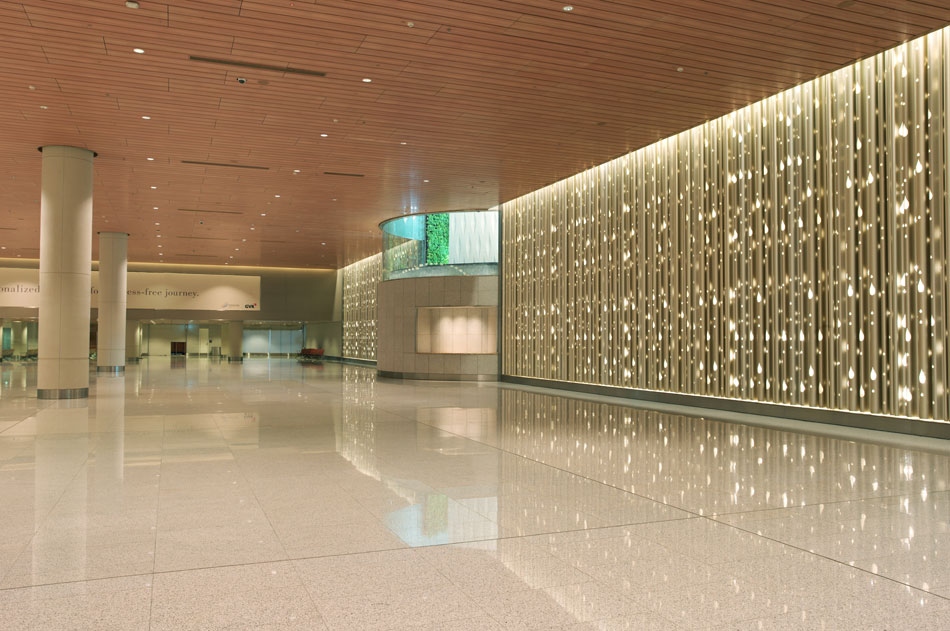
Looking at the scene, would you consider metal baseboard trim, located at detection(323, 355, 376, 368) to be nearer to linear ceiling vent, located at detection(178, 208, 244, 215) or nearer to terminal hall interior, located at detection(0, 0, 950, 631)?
linear ceiling vent, located at detection(178, 208, 244, 215)

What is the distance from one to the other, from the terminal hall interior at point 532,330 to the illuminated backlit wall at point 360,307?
14.4 m

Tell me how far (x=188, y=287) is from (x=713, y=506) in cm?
4151

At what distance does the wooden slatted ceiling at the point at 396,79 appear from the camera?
9609 millimetres

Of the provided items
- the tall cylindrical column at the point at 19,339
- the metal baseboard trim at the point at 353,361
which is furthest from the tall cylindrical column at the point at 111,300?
the tall cylindrical column at the point at 19,339

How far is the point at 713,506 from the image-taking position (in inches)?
245

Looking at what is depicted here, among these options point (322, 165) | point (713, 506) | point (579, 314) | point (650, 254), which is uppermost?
point (322, 165)

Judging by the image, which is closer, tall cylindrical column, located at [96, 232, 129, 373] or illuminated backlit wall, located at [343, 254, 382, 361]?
tall cylindrical column, located at [96, 232, 129, 373]

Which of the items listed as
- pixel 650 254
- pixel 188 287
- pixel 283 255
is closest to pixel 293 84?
pixel 650 254

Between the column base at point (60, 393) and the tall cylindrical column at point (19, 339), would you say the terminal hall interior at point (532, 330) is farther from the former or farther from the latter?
the tall cylindrical column at point (19, 339)

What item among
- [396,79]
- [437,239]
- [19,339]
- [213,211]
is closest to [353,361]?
[437,239]

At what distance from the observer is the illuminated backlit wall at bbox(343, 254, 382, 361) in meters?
39.3

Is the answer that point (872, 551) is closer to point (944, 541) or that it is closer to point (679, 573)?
point (944, 541)

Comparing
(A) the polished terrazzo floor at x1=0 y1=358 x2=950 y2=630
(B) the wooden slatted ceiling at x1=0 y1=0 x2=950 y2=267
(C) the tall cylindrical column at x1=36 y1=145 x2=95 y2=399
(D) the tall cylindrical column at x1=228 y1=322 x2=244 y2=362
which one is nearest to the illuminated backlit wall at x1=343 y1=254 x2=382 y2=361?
(D) the tall cylindrical column at x1=228 y1=322 x2=244 y2=362

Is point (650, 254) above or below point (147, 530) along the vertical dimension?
above
